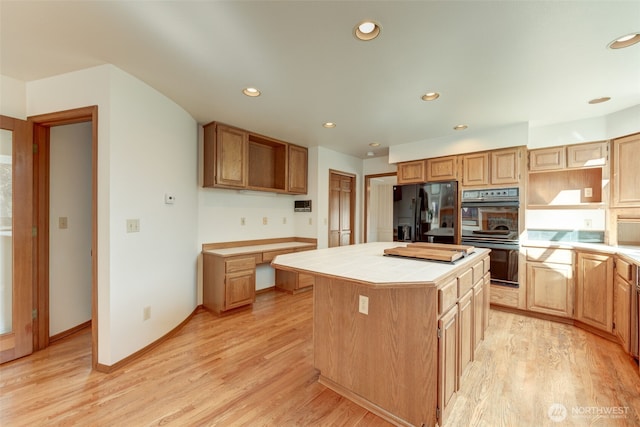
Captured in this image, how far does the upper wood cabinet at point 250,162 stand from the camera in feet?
11.0

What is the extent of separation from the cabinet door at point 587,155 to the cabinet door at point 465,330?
2649 mm

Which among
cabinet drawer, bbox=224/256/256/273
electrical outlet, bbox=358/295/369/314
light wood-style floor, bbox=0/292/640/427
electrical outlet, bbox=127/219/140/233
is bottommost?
light wood-style floor, bbox=0/292/640/427

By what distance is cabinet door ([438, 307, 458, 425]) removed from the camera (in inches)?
57.1


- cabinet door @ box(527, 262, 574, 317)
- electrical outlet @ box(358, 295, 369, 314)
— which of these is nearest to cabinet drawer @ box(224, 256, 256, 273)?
electrical outlet @ box(358, 295, 369, 314)

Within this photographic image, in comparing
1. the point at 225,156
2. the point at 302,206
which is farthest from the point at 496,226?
the point at 225,156

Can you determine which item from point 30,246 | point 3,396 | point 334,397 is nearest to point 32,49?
point 30,246

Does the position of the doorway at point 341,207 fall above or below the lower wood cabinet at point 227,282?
above

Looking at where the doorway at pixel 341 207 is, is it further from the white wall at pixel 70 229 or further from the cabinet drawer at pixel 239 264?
the white wall at pixel 70 229

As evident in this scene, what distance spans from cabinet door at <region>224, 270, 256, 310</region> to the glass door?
1722mm

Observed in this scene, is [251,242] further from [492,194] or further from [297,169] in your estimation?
[492,194]

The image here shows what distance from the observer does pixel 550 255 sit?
10.3ft

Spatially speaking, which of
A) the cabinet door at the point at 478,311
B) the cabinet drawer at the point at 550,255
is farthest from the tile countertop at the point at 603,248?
the cabinet door at the point at 478,311

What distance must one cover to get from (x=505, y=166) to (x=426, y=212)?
1.16 meters

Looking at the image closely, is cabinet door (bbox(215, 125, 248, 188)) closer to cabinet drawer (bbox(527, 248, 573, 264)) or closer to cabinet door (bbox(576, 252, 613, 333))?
cabinet drawer (bbox(527, 248, 573, 264))
